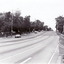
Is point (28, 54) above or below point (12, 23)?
below

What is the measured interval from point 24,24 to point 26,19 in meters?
6.19

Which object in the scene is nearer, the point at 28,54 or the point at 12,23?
the point at 28,54

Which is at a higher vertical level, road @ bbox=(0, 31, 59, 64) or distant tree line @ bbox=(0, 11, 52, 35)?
distant tree line @ bbox=(0, 11, 52, 35)

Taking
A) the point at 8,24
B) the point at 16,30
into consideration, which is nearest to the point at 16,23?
the point at 16,30

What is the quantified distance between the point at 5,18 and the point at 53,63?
8784 cm

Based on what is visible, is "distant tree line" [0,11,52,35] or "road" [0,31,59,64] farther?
"distant tree line" [0,11,52,35]

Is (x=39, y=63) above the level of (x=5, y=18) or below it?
below

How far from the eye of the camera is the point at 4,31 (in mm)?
88250

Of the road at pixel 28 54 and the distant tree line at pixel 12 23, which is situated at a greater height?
the distant tree line at pixel 12 23

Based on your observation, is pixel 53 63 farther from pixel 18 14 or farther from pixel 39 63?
pixel 18 14

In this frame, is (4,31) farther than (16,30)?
No

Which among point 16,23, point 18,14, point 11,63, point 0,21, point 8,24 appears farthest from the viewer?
point 18,14

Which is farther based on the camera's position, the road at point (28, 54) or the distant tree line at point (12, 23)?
the distant tree line at point (12, 23)

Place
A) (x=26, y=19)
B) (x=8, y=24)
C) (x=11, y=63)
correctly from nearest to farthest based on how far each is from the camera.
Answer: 1. (x=11, y=63)
2. (x=8, y=24)
3. (x=26, y=19)
